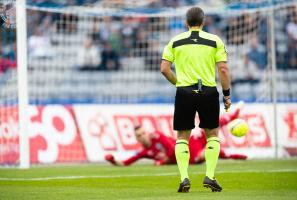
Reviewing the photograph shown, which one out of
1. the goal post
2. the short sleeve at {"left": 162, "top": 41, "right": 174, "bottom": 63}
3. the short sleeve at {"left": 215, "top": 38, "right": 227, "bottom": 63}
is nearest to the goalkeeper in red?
the goal post

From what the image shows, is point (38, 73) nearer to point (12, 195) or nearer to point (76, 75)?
point (76, 75)

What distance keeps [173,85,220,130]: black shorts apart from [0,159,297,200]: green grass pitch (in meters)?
0.77

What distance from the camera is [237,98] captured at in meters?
19.8

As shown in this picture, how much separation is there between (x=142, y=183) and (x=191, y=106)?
1.83m

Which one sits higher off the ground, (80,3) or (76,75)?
(80,3)

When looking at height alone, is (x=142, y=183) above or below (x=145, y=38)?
below

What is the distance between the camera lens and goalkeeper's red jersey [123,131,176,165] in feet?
51.2

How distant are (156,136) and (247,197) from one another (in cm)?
683

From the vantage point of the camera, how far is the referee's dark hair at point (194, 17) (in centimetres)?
980

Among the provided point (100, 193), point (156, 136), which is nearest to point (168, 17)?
point (156, 136)

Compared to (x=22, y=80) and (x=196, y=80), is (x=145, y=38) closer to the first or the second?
(x=22, y=80)

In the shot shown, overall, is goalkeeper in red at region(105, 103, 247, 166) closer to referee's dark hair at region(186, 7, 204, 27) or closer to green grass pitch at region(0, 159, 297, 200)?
green grass pitch at region(0, 159, 297, 200)

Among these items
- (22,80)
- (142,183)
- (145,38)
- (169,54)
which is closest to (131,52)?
(145,38)

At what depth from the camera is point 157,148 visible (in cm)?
1571
